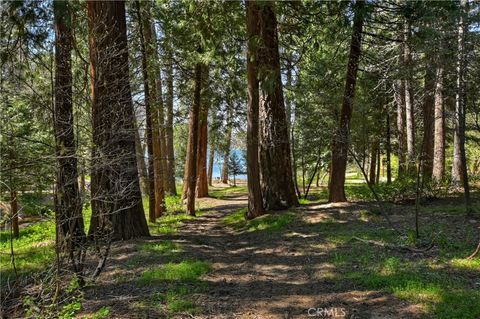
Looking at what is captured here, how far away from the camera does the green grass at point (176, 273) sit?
5160 mm

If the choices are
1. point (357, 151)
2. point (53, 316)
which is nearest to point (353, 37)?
point (357, 151)

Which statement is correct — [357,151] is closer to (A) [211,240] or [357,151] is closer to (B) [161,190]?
(A) [211,240]

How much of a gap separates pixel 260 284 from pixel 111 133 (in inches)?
103

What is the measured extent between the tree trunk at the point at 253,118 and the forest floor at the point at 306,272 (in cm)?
116

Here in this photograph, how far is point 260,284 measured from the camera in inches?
204

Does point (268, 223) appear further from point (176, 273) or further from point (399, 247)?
point (176, 273)

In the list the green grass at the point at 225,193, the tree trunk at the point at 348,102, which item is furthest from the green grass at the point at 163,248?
the green grass at the point at 225,193

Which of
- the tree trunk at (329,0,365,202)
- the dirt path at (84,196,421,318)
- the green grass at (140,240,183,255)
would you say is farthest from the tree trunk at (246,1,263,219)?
the green grass at (140,240,183,255)

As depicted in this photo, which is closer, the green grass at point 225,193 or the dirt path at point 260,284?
the dirt path at point 260,284

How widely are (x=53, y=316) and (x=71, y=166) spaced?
4.94 feet

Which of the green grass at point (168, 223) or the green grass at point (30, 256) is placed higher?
the green grass at point (168, 223)

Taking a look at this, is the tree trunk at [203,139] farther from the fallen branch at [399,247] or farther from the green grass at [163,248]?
the fallen branch at [399,247]

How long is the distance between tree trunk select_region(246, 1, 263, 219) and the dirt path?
154 cm

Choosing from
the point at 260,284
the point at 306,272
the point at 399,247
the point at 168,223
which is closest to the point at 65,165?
the point at 260,284
